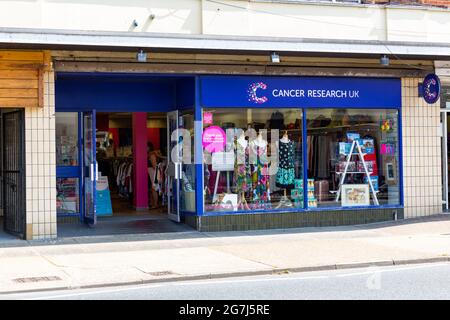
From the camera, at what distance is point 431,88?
55.0ft

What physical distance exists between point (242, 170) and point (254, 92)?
169 cm

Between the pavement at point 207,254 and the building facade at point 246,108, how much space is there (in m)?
0.82

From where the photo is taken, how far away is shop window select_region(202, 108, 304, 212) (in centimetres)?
1589

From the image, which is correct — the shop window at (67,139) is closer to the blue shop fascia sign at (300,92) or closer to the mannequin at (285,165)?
the blue shop fascia sign at (300,92)

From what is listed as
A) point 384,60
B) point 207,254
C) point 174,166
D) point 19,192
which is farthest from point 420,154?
point 19,192

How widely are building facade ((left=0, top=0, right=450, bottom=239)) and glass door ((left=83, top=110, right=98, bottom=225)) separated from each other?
41mm

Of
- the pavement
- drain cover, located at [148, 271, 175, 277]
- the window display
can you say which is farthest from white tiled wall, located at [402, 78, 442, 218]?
drain cover, located at [148, 271, 175, 277]

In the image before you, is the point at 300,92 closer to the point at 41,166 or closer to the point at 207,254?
the point at 207,254

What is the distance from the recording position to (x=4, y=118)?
51.5 feet

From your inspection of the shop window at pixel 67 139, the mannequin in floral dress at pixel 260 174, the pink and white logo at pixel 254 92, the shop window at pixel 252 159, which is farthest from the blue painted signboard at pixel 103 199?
the pink and white logo at pixel 254 92

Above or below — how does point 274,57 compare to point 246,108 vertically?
above

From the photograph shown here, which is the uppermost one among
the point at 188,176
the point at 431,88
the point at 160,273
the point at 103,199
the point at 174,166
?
the point at 431,88
